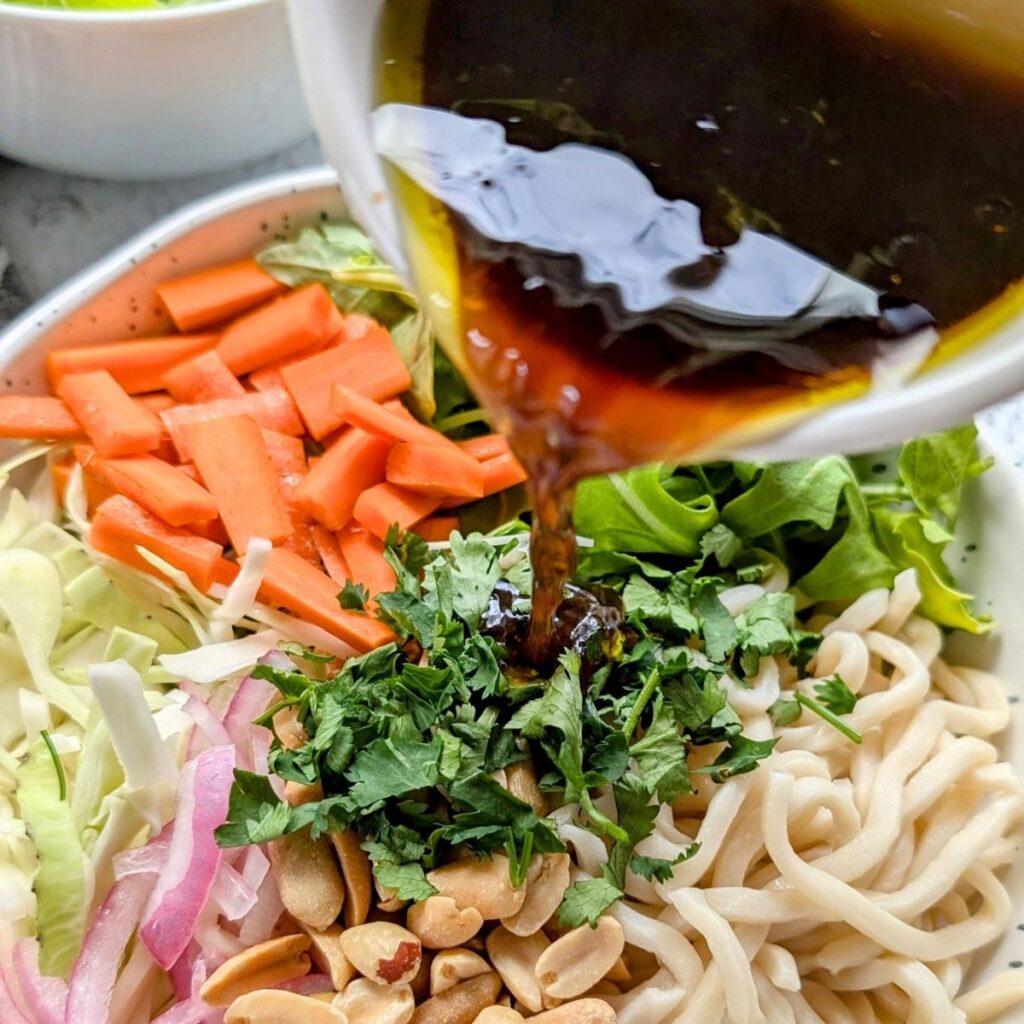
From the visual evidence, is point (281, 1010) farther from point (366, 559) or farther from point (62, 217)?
point (62, 217)

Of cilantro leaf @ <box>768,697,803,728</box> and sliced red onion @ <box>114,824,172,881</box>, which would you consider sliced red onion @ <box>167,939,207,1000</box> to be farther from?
cilantro leaf @ <box>768,697,803,728</box>

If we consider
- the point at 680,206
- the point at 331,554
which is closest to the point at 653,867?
the point at 331,554

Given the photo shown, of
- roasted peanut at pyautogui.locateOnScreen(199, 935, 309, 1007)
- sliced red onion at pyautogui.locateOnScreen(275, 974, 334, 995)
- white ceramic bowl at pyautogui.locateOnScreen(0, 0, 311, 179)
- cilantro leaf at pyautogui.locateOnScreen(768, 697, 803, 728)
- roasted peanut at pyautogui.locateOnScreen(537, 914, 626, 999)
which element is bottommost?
sliced red onion at pyautogui.locateOnScreen(275, 974, 334, 995)

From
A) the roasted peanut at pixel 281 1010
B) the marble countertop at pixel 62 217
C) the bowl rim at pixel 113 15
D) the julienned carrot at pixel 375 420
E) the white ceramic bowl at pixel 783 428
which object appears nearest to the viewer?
the white ceramic bowl at pixel 783 428

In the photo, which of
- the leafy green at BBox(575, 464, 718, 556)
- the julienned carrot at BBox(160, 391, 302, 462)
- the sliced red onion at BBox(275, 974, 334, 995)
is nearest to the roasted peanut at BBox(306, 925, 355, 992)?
the sliced red onion at BBox(275, 974, 334, 995)

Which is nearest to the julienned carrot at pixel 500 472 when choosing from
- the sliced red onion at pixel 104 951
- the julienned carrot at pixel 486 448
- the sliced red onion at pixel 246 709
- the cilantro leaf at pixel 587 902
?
the julienned carrot at pixel 486 448

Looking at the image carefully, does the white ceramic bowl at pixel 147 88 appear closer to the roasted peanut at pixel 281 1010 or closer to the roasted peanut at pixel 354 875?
the roasted peanut at pixel 354 875

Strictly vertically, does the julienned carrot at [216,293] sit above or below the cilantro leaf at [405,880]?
above
